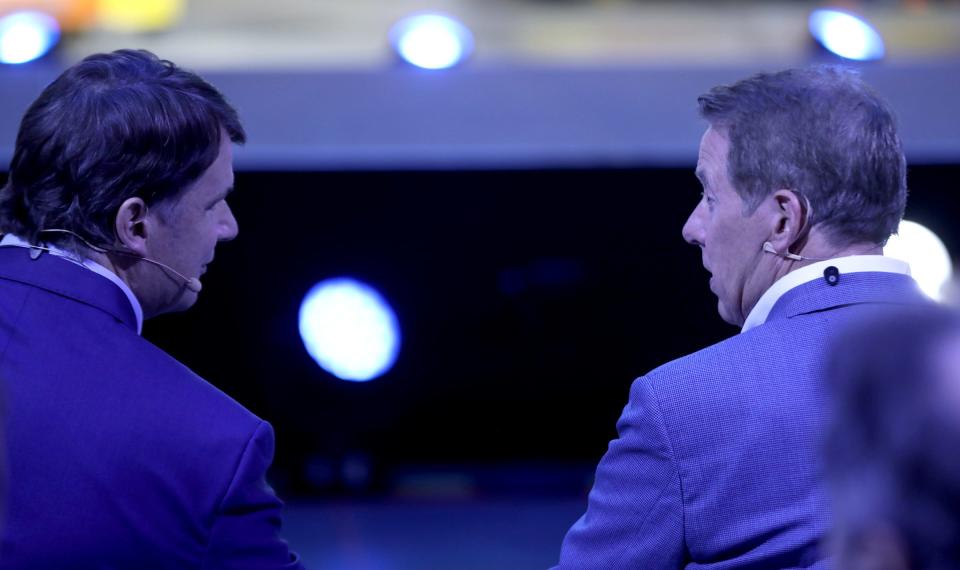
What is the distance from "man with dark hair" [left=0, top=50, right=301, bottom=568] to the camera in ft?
4.26

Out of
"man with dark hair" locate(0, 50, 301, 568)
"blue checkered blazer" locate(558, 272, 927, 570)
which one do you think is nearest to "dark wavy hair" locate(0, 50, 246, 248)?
"man with dark hair" locate(0, 50, 301, 568)

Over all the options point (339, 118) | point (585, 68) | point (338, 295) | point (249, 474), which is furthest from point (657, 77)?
point (249, 474)

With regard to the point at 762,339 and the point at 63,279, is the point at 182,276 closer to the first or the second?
the point at 63,279

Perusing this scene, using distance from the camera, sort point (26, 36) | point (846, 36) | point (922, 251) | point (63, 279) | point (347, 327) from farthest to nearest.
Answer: point (347, 327) → point (922, 251) → point (846, 36) → point (26, 36) → point (63, 279)

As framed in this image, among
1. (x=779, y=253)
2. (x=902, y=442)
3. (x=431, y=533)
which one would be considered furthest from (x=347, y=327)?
(x=902, y=442)

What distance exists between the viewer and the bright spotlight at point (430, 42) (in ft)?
12.1

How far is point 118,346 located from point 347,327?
317cm

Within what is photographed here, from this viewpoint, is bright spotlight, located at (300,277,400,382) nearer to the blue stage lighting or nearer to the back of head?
the blue stage lighting

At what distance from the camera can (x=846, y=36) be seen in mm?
3768

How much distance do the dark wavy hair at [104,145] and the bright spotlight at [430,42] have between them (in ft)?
7.37

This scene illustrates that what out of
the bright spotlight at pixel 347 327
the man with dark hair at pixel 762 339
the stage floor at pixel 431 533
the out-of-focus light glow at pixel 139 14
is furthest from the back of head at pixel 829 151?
the out-of-focus light glow at pixel 139 14

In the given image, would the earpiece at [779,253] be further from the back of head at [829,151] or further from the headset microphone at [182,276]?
the headset microphone at [182,276]

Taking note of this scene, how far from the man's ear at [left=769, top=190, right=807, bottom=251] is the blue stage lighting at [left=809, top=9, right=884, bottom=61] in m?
2.39

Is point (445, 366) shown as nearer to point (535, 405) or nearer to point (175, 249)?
point (535, 405)
